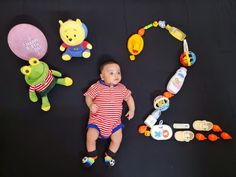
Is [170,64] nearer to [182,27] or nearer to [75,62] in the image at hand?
[182,27]

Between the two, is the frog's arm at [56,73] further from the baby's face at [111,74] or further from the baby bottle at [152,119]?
the baby bottle at [152,119]

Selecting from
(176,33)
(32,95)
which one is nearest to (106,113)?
(32,95)

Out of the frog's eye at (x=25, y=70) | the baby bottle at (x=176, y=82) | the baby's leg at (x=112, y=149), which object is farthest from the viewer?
the baby bottle at (x=176, y=82)

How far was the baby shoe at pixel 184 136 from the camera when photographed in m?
1.31

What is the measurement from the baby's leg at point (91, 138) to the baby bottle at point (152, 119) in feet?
0.83

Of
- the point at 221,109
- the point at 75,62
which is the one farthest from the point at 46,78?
the point at 221,109

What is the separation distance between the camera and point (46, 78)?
1236 millimetres

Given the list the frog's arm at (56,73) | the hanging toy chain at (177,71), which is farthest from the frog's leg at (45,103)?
the hanging toy chain at (177,71)

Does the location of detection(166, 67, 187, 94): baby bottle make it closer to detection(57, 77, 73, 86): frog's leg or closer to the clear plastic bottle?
the clear plastic bottle

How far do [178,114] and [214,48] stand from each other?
0.42m

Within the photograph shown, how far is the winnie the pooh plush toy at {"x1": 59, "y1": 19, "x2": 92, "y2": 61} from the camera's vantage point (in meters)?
1.24

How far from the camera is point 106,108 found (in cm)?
122

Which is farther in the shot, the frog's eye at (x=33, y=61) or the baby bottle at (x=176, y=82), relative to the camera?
the baby bottle at (x=176, y=82)

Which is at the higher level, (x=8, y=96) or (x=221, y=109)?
(x=8, y=96)
